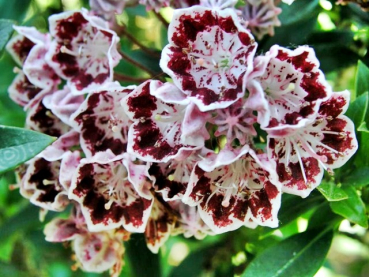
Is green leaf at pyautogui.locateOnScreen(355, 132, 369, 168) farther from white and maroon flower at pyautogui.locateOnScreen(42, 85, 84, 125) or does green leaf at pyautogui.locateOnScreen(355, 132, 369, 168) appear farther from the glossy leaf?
white and maroon flower at pyautogui.locateOnScreen(42, 85, 84, 125)

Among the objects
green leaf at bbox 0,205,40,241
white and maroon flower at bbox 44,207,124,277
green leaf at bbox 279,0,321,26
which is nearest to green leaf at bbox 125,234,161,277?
white and maroon flower at bbox 44,207,124,277

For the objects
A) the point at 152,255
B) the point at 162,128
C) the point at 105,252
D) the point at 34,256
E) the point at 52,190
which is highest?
the point at 162,128

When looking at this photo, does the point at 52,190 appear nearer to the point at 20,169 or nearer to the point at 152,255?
the point at 20,169

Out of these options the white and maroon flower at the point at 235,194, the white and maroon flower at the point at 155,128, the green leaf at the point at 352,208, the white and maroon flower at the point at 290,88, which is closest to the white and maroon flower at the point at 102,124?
the white and maroon flower at the point at 155,128

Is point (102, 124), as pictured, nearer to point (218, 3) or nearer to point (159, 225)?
point (159, 225)

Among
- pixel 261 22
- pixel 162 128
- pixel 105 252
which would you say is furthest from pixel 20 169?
pixel 261 22

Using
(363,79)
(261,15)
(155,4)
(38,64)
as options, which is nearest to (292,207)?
(363,79)
